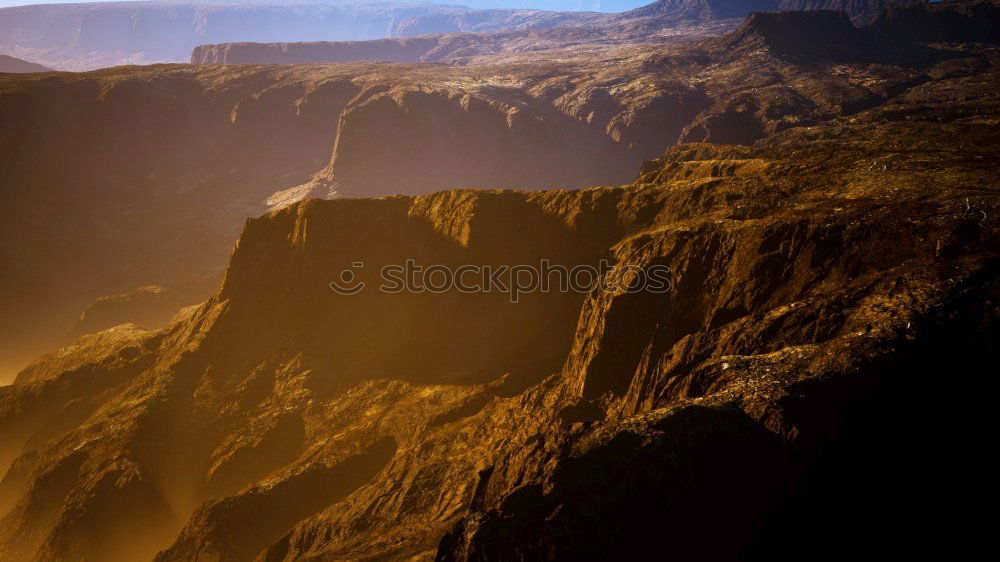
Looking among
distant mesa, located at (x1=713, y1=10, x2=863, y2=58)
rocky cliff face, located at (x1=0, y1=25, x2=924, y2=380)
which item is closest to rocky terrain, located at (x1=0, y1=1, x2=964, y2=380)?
rocky cliff face, located at (x1=0, y1=25, x2=924, y2=380)

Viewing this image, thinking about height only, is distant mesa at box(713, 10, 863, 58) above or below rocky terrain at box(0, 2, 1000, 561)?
above

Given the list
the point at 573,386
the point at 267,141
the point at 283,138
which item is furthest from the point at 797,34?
the point at 573,386

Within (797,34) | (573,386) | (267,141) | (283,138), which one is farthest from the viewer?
(797,34)

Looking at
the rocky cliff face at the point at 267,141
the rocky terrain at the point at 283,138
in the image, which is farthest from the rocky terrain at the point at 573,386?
the rocky terrain at the point at 283,138

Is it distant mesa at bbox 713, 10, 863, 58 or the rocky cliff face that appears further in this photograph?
distant mesa at bbox 713, 10, 863, 58

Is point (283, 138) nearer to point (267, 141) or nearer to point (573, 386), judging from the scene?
point (267, 141)

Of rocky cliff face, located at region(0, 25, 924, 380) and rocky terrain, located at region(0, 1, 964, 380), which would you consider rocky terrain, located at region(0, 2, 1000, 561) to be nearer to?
rocky cliff face, located at region(0, 25, 924, 380)

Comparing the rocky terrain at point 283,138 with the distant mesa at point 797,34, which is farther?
the distant mesa at point 797,34

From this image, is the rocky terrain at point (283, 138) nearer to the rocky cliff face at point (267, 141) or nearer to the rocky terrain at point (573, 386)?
the rocky cliff face at point (267, 141)

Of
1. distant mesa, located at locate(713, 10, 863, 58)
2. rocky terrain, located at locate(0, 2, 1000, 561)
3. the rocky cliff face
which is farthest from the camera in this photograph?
distant mesa, located at locate(713, 10, 863, 58)
